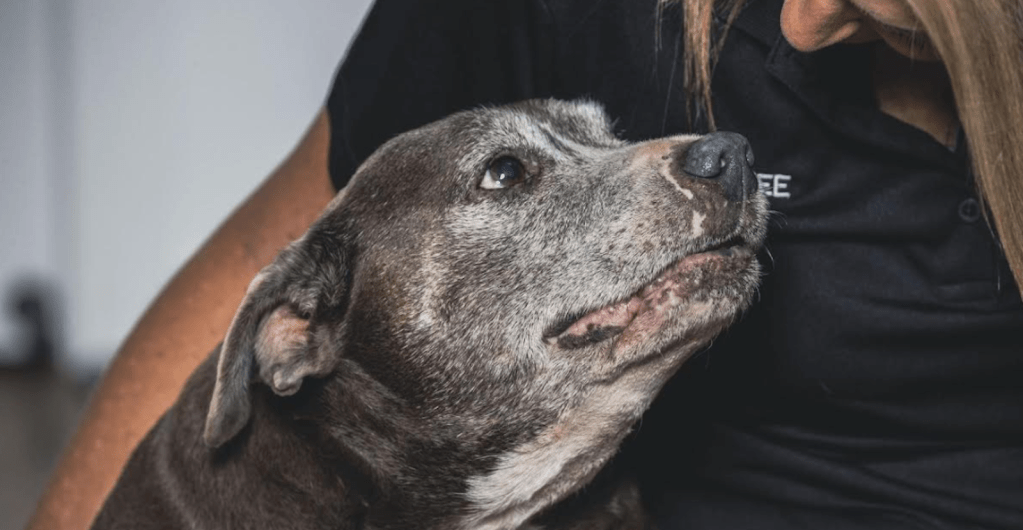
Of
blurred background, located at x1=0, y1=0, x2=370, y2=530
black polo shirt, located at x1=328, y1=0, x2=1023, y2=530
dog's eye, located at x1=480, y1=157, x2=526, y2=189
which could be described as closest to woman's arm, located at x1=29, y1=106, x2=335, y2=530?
black polo shirt, located at x1=328, y1=0, x2=1023, y2=530

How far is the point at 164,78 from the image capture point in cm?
530

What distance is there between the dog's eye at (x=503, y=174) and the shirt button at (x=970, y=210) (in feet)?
2.46

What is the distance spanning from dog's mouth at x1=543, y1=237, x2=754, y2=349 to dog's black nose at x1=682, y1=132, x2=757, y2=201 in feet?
0.25

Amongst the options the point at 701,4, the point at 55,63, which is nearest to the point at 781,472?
the point at 701,4

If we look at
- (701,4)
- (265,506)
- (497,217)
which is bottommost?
(265,506)

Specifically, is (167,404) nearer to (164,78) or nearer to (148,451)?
(148,451)

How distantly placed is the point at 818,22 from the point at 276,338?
3.17 ft

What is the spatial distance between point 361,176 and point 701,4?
64cm

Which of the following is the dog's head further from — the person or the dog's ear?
the person

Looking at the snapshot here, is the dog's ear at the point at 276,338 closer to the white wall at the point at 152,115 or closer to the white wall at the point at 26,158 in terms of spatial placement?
the white wall at the point at 152,115

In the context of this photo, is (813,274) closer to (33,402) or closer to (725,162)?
(725,162)

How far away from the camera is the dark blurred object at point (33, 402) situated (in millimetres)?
4484

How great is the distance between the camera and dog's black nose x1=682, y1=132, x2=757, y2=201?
1758 millimetres

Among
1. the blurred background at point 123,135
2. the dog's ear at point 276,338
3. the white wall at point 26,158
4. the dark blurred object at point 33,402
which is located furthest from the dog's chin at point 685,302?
the white wall at point 26,158
